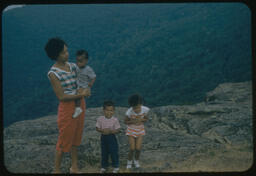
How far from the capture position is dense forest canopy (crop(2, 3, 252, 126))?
51.7 ft

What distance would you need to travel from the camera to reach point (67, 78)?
3281 mm

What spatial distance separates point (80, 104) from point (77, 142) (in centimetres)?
53

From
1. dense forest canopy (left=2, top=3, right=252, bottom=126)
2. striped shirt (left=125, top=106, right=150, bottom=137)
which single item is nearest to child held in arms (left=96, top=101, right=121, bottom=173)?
striped shirt (left=125, top=106, right=150, bottom=137)

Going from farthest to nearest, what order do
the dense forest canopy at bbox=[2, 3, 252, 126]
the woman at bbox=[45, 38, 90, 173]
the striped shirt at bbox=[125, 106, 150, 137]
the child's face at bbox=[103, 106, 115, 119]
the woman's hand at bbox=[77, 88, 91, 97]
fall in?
the dense forest canopy at bbox=[2, 3, 252, 126]
the striped shirt at bbox=[125, 106, 150, 137]
the child's face at bbox=[103, 106, 115, 119]
the woman's hand at bbox=[77, 88, 91, 97]
the woman at bbox=[45, 38, 90, 173]

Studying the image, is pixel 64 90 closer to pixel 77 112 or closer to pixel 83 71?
pixel 77 112

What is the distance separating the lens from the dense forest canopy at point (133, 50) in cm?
1575

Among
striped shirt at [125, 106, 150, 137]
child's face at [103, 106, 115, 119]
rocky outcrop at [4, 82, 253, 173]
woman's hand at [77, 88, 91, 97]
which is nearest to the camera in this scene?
woman's hand at [77, 88, 91, 97]

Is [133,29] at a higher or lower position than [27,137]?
higher

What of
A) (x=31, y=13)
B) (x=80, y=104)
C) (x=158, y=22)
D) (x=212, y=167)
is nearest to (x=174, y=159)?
(x=212, y=167)

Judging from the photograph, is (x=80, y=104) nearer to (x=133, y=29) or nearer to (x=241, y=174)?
(x=241, y=174)

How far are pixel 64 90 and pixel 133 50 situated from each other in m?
17.6

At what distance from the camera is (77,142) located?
3539mm

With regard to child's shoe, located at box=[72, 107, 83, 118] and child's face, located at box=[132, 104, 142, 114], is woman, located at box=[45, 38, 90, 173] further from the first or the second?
child's face, located at box=[132, 104, 142, 114]

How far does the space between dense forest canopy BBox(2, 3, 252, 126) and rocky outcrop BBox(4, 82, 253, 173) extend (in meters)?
8.69
